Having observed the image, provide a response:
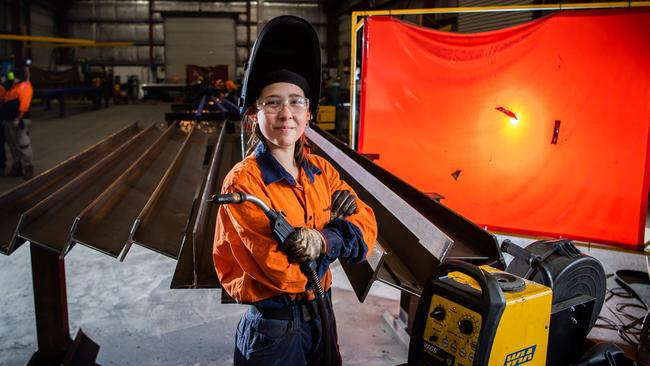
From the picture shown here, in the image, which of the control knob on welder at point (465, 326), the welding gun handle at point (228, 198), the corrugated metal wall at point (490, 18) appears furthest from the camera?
the corrugated metal wall at point (490, 18)

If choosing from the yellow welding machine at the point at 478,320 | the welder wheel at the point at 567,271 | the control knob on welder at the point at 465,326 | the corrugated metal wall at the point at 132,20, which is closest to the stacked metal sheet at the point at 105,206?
the yellow welding machine at the point at 478,320

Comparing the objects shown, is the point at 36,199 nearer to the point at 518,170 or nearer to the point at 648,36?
the point at 518,170

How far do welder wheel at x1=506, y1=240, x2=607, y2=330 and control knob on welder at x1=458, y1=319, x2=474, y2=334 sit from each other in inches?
28.2

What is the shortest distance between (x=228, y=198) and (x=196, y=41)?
22618 millimetres

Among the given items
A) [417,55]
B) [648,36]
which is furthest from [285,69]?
[648,36]

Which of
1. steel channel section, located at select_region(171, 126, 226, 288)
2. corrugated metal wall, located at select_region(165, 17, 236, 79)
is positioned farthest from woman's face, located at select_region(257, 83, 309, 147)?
corrugated metal wall, located at select_region(165, 17, 236, 79)

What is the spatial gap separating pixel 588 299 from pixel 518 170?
2982 millimetres

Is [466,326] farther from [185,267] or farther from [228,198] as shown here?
[185,267]

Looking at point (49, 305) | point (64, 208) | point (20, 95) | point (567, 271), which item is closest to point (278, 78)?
point (567, 271)

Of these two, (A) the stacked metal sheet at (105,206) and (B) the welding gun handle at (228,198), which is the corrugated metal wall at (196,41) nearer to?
(A) the stacked metal sheet at (105,206)

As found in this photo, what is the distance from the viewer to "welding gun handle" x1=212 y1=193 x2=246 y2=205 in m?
1.30

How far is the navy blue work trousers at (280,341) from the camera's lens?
5.17 feet

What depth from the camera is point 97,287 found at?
3984 millimetres

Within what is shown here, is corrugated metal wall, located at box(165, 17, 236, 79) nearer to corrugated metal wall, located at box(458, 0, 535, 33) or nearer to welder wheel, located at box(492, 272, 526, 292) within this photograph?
corrugated metal wall, located at box(458, 0, 535, 33)
